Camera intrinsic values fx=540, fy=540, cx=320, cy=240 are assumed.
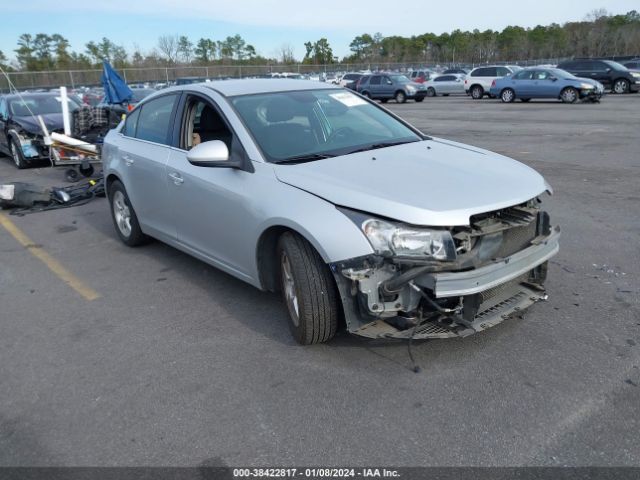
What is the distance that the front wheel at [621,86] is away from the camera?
26845 millimetres

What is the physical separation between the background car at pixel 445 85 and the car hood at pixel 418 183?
32.5 m

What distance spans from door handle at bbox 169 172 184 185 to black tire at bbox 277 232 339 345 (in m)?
1.47

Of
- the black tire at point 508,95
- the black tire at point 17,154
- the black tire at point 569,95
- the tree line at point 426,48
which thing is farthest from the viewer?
Result: the tree line at point 426,48

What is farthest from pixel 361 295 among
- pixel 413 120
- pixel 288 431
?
pixel 413 120

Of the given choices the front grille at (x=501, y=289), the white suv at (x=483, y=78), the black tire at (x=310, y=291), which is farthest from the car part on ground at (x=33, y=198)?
the white suv at (x=483, y=78)

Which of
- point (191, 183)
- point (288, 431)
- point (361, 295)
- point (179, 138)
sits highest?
point (179, 138)

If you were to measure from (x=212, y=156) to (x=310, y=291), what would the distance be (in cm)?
126

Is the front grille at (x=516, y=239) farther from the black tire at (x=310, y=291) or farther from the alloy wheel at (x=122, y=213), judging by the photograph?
the alloy wheel at (x=122, y=213)

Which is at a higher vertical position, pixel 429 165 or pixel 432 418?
pixel 429 165

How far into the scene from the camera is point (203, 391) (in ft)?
10.8

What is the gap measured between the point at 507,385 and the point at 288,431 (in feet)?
4.31

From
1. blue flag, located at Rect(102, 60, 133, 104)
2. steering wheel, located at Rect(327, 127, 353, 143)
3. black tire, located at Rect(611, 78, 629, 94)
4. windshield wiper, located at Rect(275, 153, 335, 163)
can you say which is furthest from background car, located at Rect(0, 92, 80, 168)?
black tire, located at Rect(611, 78, 629, 94)

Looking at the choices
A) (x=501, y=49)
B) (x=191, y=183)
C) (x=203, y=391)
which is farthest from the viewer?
(x=501, y=49)

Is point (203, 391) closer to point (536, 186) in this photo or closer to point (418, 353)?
point (418, 353)
